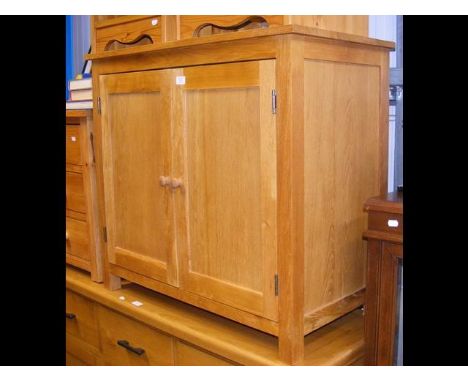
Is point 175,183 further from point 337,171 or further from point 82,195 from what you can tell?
point 82,195

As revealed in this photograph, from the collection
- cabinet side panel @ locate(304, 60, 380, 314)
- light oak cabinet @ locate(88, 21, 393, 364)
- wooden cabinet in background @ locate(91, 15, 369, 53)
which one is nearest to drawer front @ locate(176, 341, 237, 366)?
light oak cabinet @ locate(88, 21, 393, 364)

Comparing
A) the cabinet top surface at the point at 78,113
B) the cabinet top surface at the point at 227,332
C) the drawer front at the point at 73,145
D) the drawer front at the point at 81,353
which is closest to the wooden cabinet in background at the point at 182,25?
the cabinet top surface at the point at 78,113

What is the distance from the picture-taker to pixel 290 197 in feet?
4.66

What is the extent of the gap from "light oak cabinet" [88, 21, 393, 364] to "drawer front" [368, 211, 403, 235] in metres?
0.11

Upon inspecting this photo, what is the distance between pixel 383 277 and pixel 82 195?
1.26 m

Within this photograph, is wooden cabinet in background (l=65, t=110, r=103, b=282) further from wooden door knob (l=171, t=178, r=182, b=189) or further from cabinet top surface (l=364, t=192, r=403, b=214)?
cabinet top surface (l=364, t=192, r=403, b=214)

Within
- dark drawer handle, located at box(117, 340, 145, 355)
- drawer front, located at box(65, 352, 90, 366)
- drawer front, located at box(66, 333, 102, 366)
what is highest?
dark drawer handle, located at box(117, 340, 145, 355)

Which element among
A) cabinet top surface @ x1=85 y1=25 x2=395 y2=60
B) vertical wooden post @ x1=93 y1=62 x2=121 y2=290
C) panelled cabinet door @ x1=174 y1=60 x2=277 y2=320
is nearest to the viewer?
cabinet top surface @ x1=85 y1=25 x2=395 y2=60

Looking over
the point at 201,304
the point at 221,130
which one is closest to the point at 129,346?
the point at 201,304

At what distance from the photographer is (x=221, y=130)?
1.58m

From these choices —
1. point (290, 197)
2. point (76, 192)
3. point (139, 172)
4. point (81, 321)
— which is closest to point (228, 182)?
point (290, 197)

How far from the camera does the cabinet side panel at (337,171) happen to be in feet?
4.88

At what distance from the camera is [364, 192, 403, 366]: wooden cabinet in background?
59.3 inches
